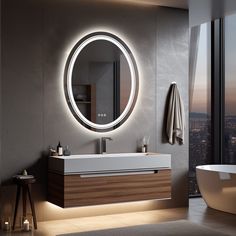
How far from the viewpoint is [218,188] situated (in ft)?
21.5

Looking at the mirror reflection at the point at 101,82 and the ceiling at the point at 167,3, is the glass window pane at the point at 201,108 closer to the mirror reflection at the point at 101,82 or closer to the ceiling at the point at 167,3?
the ceiling at the point at 167,3

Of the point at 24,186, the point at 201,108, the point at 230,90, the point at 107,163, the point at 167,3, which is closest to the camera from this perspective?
the point at 24,186

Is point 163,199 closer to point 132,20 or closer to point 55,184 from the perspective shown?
point 55,184

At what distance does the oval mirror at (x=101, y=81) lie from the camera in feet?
20.9

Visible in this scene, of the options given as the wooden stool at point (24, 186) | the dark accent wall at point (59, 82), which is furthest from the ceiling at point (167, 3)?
the wooden stool at point (24, 186)

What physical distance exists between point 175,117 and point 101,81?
4.15 ft

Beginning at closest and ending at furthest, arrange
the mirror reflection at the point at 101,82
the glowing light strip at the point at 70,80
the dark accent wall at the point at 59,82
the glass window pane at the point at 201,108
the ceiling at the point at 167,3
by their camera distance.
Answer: the dark accent wall at the point at 59,82, the glowing light strip at the point at 70,80, the mirror reflection at the point at 101,82, the ceiling at the point at 167,3, the glass window pane at the point at 201,108

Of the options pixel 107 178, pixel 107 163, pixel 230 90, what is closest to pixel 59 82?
pixel 107 163

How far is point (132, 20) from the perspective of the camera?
684 cm

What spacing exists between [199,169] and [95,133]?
4.99 feet

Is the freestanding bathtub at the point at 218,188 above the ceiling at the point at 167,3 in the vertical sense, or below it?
below

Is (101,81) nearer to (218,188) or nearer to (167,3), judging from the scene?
(167,3)

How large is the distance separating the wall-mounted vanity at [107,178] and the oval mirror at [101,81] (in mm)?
539

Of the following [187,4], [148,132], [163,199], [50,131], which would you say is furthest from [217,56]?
[50,131]
